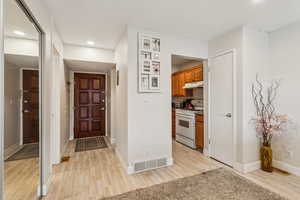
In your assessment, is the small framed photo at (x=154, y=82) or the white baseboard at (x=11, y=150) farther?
the small framed photo at (x=154, y=82)

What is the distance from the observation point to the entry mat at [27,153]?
53.5 inches

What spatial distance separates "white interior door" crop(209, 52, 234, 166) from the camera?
8.67 feet

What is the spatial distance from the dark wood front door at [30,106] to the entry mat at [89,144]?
6.69 feet

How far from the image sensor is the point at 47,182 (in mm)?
1972

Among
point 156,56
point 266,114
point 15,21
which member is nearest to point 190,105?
point 266,114

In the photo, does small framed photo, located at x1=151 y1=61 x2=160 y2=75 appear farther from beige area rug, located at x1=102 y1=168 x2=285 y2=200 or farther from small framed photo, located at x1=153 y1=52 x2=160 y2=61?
beige area rug, located at x1=102 y1=168 x2=285 y2=200

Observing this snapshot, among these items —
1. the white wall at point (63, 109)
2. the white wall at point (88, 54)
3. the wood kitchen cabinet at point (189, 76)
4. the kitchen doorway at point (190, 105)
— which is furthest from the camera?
the wood kitchen cabinet at point (189, 76)

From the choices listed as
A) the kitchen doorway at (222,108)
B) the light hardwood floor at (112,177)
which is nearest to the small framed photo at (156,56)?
the kitchen doorway at (222,108)

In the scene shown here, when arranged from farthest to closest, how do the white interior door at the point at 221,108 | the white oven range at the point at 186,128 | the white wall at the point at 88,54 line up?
the white oven range at the point at 186,128 → the white wall at the point at 88,54 → the white interior door at the point at 221,108

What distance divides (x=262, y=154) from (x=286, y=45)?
6.00 feet

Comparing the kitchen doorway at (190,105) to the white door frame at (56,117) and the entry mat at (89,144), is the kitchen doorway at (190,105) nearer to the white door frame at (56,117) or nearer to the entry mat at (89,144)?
the entry mat at (89,144)

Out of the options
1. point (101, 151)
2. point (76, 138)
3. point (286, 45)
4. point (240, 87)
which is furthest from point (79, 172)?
point (286, 45)

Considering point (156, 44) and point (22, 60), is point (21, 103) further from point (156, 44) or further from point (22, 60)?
point (156, 44)

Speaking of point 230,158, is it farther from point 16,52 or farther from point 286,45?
point 16,52
